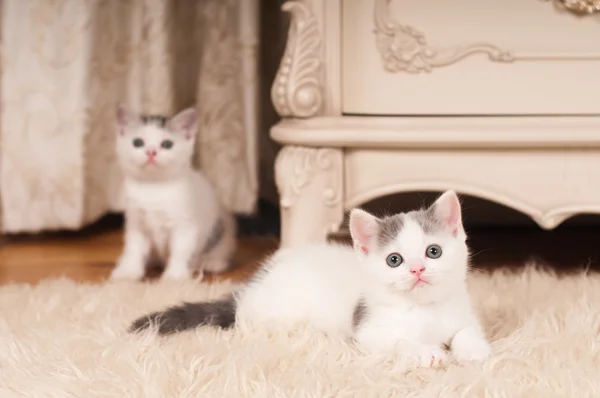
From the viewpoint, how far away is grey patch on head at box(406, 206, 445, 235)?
41.0 inches

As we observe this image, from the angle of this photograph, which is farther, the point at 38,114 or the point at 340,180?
the point at 38,114

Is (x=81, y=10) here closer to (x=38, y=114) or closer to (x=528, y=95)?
(x=38, y=114)

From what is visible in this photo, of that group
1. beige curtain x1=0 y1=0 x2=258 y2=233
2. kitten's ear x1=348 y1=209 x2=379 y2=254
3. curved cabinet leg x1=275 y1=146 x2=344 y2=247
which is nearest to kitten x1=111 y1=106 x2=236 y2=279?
curved cabinet leg x1=275 y1=146 x2=344 y2=247

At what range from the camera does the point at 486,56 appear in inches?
58.6

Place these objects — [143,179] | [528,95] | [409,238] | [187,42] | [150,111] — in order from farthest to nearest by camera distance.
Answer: [187,42] < [150,111] < [143,179] < [528,95] < [409,238]

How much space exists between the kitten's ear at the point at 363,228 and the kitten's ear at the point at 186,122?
31.5 inches

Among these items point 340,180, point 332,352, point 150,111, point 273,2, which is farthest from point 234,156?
point 332,352

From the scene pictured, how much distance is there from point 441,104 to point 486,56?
0.13 metres

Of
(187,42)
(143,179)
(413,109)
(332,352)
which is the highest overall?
(187,42)

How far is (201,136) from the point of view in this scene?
2301 mm

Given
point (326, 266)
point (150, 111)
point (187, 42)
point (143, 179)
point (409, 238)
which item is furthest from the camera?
point (187, 42)

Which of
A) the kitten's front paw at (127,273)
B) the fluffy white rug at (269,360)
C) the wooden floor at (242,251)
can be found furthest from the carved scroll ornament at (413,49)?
the kitten's front paw at (127,273)

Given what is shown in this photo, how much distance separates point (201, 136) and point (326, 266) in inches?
47.1

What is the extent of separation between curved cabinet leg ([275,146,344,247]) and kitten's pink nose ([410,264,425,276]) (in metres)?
0.53
